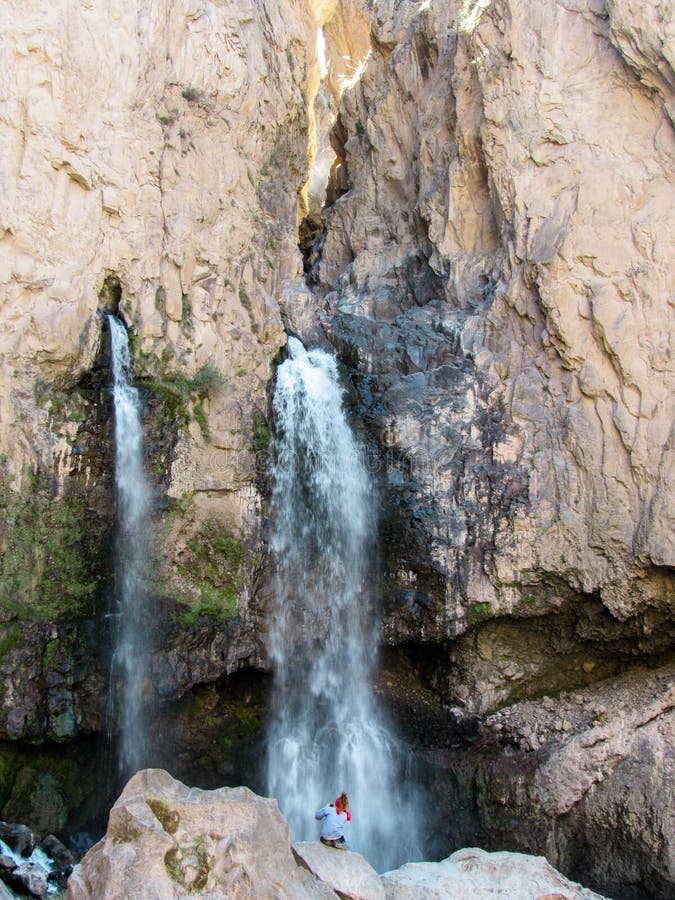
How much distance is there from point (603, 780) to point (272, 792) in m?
5.29

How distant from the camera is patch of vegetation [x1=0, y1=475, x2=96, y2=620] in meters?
11.4

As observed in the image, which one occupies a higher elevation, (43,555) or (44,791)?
(43,555)

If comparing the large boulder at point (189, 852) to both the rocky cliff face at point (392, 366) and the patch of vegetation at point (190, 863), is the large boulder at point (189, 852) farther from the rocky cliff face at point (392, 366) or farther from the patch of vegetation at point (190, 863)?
the rocky cliff face at point (392, 366)

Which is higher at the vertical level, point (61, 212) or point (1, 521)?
point (61, 212)

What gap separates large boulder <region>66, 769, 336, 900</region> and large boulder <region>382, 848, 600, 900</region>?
180cm

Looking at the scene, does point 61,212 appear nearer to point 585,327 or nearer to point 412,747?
point 585,327

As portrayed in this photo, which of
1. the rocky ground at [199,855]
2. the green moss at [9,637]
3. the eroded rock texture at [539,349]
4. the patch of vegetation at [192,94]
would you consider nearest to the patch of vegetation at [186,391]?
the eroded rock texture at [539,349]

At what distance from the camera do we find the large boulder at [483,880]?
855 cm

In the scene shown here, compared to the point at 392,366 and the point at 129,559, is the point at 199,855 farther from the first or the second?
the point at 392,366

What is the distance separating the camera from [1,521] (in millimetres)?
11328

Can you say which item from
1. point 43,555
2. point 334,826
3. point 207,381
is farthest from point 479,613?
point 43,555

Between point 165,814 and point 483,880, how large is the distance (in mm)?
4116

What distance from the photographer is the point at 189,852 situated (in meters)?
6.84

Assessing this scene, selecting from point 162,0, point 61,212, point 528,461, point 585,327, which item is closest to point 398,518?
point 528,461
